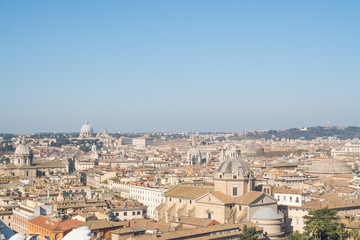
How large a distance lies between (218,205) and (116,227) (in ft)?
31.8

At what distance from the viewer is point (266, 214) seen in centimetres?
4138

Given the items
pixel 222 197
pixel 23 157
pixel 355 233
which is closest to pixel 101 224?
pixel 222 197

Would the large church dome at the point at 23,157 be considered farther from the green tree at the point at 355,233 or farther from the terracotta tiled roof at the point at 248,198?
the green tree at the point at 355,233

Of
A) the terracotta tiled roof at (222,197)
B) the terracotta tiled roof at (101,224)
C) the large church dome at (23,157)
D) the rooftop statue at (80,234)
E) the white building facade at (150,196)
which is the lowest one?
the white building facade at (150,196)

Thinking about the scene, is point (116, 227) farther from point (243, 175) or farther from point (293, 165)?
point (293, 165)

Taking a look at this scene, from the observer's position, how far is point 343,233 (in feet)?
123

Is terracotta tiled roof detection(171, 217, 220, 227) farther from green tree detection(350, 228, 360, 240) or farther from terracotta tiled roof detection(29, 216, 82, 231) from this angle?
green tree detection(350, 228, 360, 240)

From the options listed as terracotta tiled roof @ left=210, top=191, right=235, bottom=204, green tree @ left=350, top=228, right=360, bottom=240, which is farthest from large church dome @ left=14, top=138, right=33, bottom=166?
green tree @ left=350, top=228, right=360, bottom=240

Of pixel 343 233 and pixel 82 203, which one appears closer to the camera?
pixel 343 233

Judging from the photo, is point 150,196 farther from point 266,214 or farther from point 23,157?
point 23,157

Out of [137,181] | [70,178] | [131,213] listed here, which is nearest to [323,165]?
[137,181]

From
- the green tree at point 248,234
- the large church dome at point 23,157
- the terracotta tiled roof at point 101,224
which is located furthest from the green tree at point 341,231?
the large church dome at point 23,157

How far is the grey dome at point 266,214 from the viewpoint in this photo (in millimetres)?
41188

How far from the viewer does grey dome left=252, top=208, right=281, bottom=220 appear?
41188mm
